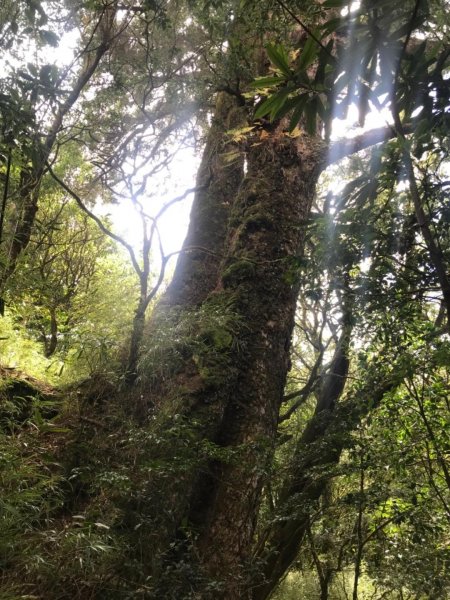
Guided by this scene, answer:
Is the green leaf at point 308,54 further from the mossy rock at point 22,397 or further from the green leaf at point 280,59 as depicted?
the mossy rock at point 22,397

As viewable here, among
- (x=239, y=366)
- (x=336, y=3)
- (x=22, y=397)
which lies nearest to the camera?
(x=336, y=3)

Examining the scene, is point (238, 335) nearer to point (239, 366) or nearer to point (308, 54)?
point (239, 366)

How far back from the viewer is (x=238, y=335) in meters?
4.37

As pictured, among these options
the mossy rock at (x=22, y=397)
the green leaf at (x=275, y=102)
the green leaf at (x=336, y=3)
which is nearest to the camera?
the green leaf at (x=336, y=3)

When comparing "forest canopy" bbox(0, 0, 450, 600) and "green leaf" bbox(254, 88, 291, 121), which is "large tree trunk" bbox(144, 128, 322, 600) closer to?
"forest canopy" bbox(0, 0, 450, 600)

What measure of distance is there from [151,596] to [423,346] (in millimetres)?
2805

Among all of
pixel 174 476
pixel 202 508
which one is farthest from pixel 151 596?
pixel 202 508

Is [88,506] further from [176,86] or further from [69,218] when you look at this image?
[69,218]

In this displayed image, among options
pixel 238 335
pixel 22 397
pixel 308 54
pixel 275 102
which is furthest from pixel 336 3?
pixel 22 397

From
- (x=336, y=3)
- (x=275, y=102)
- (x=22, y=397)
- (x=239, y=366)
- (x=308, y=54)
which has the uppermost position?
(x=336, y=3)

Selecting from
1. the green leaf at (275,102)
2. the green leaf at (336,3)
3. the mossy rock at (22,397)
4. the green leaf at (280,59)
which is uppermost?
the green leaf at (336,3)

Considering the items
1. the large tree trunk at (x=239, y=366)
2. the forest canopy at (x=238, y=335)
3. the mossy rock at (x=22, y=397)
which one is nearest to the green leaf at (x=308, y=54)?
the forest canopy at (x=238, y=335)

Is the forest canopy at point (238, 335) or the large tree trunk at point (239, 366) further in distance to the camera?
the large tree trunk at point (239, 366)

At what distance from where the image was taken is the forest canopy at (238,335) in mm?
2348
